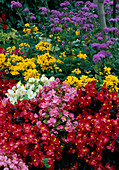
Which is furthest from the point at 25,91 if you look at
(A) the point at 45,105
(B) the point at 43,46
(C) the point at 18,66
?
(B) the point at 43,46

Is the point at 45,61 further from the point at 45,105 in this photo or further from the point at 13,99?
the point at 45,105

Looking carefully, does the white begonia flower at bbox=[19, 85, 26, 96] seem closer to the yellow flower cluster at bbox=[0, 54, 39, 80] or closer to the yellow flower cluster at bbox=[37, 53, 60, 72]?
the yellow flower cluster at bbox=[0, 54, 39, 80]

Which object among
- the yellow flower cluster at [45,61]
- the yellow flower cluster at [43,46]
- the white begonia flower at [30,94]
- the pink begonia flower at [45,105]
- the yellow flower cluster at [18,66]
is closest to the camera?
the pink begonia flower at [45,105]

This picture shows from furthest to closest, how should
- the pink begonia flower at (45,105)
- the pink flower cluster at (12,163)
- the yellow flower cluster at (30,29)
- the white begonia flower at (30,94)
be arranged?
1. the yellow flower cluster at (30,29)
2. the white begonia flower at (30,94)
3. the pink begonia flower at (45,105)
4. the pink flower cluster at (12,163)

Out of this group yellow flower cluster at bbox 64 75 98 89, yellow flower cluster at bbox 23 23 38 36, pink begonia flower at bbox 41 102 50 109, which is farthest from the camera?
yellow flower cluster at bbox 23 23 38 36

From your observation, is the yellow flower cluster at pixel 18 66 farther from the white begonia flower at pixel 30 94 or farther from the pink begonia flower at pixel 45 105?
the pink begonia flower at pixel 45 105

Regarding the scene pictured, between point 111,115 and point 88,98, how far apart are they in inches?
12.2

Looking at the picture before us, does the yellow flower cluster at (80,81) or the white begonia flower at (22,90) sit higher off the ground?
the white begonia flower at (22,90)

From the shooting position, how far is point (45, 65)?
303 cm

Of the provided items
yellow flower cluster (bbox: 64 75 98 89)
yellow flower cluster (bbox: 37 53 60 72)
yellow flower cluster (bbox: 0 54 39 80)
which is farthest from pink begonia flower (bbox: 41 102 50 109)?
yellow flower cluster (bbox: 37 53 60 72)

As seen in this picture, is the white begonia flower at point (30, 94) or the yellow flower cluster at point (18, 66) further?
the yellow flower cluster at point (18, 66)

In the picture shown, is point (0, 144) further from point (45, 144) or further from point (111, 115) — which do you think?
point (111, 115)

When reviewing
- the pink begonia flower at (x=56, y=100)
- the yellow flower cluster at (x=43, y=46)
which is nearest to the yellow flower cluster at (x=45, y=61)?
the yellow flower cluster at (x=43, y=46)

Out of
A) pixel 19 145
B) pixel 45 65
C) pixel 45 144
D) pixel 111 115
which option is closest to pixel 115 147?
pixel 111 115
